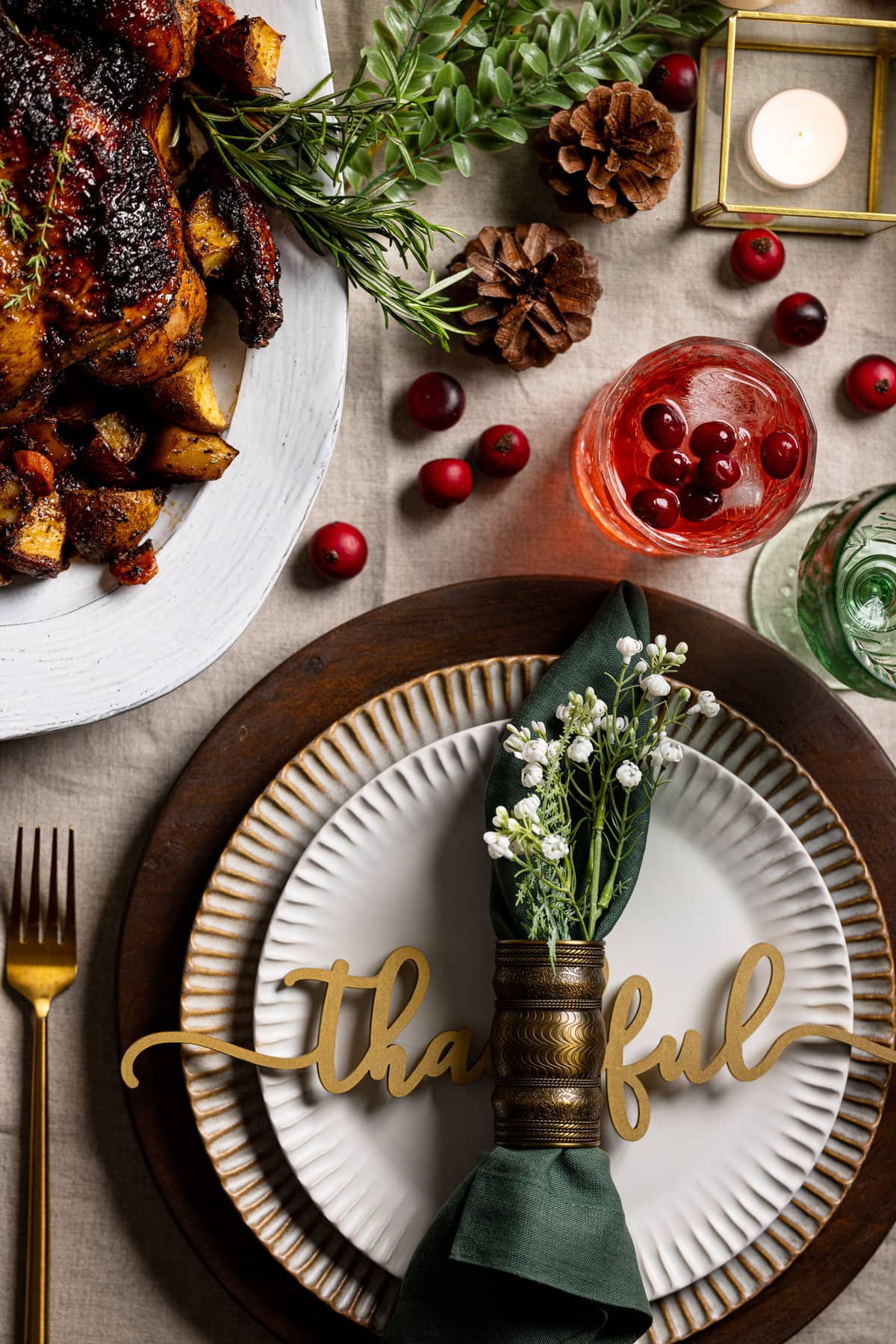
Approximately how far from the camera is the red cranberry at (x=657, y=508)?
1191 millimetres

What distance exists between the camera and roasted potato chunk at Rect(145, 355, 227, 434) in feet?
3.53

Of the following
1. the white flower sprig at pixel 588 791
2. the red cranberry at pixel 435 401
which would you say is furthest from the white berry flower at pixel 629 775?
the red cranberry at pixel 435 401

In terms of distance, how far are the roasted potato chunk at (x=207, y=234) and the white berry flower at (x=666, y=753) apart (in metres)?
0.66

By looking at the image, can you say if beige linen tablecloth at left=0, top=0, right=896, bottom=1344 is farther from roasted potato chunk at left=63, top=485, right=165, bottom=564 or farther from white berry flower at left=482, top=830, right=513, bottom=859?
white berry flower at left=482, top=830, right=513, bottom=859

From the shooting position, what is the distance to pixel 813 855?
1.26m

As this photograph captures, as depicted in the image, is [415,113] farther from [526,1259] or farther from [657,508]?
[526,1259]

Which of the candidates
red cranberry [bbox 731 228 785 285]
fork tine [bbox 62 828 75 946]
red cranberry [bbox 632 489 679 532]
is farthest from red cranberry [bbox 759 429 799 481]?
fork tine [bbox 62 828 75 946]

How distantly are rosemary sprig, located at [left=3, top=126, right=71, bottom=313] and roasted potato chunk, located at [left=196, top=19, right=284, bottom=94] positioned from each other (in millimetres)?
205

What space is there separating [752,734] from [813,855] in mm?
165

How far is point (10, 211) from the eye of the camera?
2.96ft

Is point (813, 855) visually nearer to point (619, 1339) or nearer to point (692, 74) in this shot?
point (619, 1339)

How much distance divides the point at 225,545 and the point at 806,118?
862 millimetres

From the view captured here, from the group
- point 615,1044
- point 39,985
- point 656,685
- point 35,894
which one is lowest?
point 615,1044

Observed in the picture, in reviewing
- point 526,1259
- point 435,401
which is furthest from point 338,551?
point 526,1259
